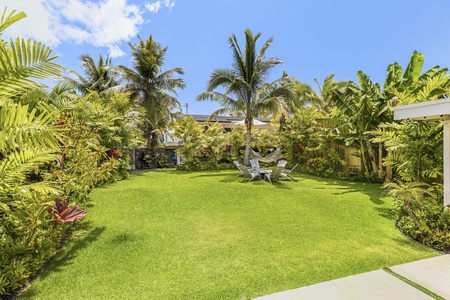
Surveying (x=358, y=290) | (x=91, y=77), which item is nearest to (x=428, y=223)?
(x=358, y=290)

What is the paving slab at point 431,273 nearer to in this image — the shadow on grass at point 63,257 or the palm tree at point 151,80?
the shadow on grass at point 63,257

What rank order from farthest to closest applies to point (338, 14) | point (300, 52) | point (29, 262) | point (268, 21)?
1. point (300, 52)
2. point (268, 21)
3. point (338, 14)
4. point (29, 262)

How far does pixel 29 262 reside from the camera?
3518 mm

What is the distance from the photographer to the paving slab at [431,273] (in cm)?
313

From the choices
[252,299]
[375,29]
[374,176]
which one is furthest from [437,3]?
[252,299]

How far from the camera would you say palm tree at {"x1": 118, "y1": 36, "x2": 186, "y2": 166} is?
16.5 m

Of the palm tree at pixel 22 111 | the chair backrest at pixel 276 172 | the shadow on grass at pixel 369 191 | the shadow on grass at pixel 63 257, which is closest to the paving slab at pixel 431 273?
the shadow on grass at pixel 369 191

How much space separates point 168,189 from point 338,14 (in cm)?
957

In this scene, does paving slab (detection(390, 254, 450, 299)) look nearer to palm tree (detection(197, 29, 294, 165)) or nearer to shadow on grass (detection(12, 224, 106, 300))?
shadow on grass (detection(12, 224, 106, 300))

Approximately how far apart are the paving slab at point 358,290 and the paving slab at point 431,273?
9.6 inches

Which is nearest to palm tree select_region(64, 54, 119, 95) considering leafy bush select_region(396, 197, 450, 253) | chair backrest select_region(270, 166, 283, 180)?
chair backrest select_region(270, 166, 283, 180)

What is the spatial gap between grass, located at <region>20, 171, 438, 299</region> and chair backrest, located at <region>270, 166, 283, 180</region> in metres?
2.33

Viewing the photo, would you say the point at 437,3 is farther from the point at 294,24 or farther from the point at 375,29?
the point at 294,24

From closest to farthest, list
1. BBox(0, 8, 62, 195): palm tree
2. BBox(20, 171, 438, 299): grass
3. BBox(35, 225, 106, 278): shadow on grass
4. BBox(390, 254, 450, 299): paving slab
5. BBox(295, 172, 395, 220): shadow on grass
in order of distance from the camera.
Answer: BBox(0, 8, 62, 195): palm tree
BBox(390, 254, 450, 299): paving slab
BBox(20, 171, 438, 299): grass
BBox(35, 225, 106, 278): shadow on grass
BBox(295, 172, 395, 220): shadow on grass
